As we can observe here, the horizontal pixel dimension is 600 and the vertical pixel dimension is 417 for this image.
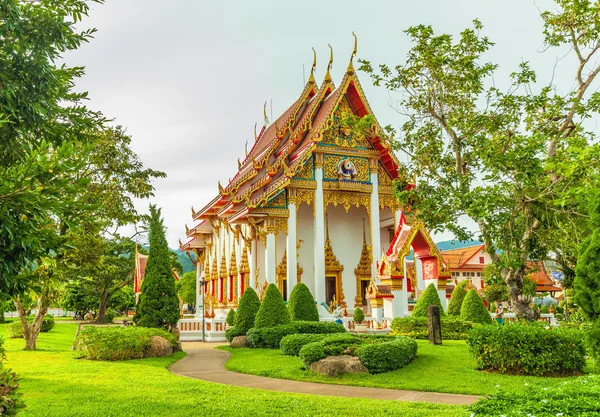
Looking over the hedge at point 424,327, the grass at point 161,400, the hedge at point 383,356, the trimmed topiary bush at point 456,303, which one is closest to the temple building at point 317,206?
the trimmed topiary bush at point 456,303

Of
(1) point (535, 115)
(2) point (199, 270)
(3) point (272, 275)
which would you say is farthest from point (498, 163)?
(2) point (199, 270)

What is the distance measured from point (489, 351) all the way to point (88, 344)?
964 cm

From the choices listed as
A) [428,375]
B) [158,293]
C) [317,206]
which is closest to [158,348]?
[158,293]

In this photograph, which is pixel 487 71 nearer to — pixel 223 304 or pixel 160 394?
pixel 160 394

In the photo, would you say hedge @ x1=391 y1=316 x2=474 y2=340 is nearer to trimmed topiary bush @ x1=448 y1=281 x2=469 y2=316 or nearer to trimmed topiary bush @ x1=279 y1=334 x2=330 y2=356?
trimmed topiary bush @ x1=279 y1=334 x2=330 y2=356

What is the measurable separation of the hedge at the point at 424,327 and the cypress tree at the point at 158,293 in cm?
670

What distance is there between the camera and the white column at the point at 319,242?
22875mm

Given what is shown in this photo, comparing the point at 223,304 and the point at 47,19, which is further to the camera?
the point at 223,304

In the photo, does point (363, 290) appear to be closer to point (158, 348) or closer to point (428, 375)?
point (158, 348)

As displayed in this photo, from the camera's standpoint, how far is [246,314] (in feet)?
59.2

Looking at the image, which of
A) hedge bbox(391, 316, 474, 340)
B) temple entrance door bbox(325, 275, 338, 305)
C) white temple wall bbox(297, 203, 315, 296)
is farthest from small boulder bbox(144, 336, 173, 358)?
temple entrance door bbox(325, 275, 338, 305)

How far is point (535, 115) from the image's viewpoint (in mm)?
10867

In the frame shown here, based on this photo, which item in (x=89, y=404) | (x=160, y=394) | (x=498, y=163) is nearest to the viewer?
(x=89, y=404)

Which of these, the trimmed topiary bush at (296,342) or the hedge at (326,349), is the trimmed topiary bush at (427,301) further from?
the hedge at (326,349)
